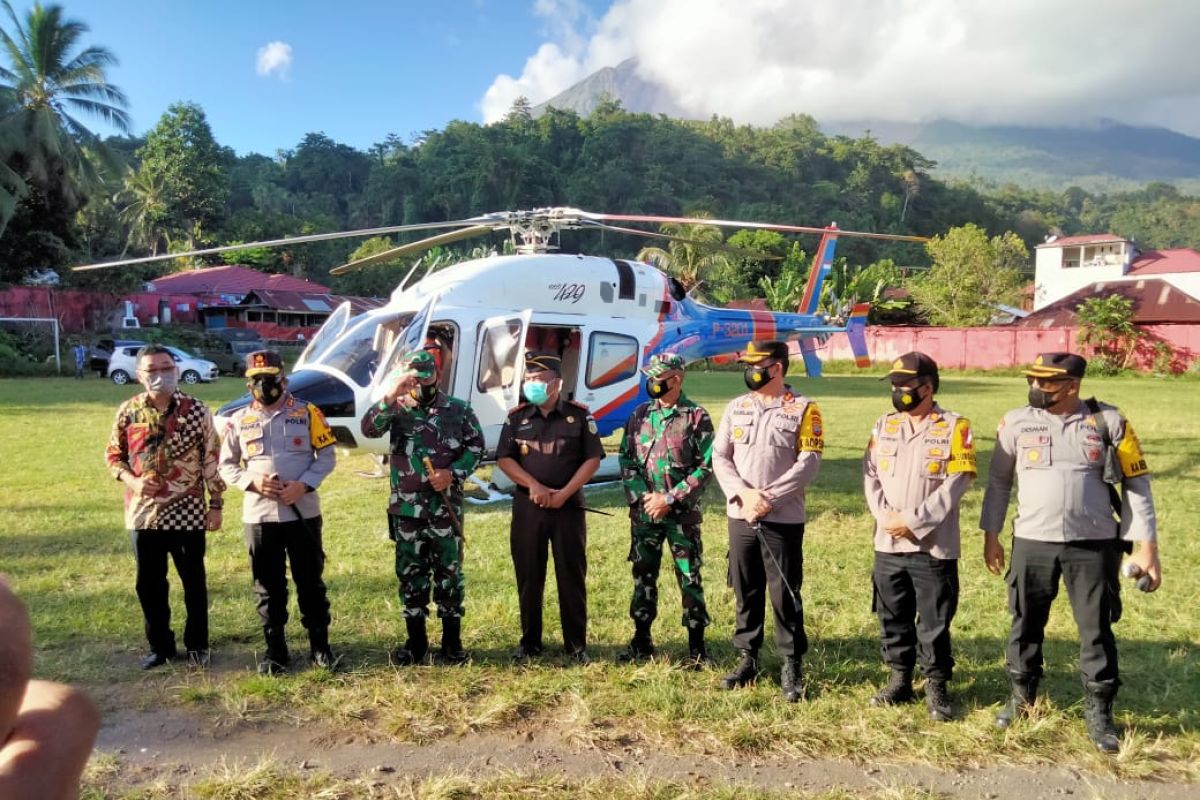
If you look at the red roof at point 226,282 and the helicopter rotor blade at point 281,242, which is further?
the red roof at point 226,282

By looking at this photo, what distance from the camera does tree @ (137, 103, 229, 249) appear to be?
51688mm

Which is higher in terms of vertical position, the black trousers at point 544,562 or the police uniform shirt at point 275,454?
the police uniform shirt at point 275,454

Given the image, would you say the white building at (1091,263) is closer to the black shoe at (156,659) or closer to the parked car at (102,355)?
the parked car at (102,355)

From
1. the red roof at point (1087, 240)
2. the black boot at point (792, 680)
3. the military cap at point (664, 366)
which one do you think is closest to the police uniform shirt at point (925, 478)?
the black boot at point (792, 680)

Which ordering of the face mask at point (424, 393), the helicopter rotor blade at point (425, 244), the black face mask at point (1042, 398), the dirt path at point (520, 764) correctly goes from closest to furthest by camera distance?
the dirt path at point (520, 764), the black face mask at point (1042, 398), the face mask at point (424, 393), the helicopter rotor blade at point (425, 244)

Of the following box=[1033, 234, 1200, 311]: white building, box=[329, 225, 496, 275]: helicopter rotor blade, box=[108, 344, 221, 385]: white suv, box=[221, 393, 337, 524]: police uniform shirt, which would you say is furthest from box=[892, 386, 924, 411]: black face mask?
box=[1033, 234, 1200, 311]: white building

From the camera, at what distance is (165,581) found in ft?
14.8

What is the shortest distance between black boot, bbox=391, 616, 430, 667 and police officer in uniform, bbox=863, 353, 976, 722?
7.88ft

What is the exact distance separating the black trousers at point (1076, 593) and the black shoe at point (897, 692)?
52 centimetres

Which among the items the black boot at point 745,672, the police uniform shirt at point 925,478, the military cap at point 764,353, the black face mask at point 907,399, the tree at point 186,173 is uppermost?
the tree at point 186,173

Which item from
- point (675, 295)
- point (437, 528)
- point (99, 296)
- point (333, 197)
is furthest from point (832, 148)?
point (437, 528)

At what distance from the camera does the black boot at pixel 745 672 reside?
421cm

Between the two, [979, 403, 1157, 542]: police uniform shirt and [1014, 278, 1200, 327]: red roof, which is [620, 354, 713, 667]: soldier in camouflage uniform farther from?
[1014, 278, 1200, 327]: red roof

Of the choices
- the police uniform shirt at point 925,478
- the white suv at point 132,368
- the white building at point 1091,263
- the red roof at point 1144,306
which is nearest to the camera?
the police uniform shirt at point 925,478
